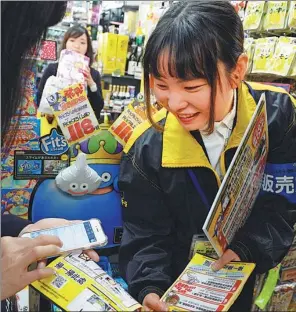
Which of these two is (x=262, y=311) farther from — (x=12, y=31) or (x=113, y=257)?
(x=12, y=31)

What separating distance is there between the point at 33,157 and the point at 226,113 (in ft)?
1.27

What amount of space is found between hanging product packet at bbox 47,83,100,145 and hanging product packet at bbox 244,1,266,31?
88cm

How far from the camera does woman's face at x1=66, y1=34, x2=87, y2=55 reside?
6.30 ft

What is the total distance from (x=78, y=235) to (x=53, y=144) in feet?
0.90

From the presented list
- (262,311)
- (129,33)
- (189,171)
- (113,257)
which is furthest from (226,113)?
(129,33)

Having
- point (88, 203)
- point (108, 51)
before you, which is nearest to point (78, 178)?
point (88, 203)

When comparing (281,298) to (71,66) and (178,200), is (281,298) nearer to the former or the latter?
(178,200)

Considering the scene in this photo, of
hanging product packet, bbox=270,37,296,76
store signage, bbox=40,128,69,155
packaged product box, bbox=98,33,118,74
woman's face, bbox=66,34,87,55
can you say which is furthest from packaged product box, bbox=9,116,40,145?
packaged product box, bbox=98,33,118,74

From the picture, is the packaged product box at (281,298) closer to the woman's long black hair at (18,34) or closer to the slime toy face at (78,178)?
the slime toy face at (78,178)

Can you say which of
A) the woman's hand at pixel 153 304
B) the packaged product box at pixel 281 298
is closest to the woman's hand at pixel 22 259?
the woman's hand at pixel 153 304

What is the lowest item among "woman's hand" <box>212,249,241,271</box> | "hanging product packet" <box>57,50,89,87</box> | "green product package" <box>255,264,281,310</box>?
"green product package" <box>255,264,281,310</box>

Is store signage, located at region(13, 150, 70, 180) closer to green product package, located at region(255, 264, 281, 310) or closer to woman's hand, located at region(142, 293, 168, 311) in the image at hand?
woman's hand, located at region(142, 293, 168, 311)

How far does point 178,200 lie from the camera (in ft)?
2.28

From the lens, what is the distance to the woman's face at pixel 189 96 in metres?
0.56
